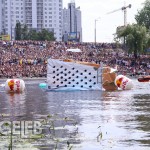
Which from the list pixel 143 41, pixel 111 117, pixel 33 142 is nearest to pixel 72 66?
pixel 111 117

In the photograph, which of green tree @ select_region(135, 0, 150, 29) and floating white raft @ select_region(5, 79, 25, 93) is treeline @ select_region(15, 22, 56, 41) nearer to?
green tree @ select_region(135, 0, 150, 29)

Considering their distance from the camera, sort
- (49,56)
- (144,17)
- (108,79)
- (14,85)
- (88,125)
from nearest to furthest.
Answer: (88,125), (14,85), (108,79), (49,56), (144,17)

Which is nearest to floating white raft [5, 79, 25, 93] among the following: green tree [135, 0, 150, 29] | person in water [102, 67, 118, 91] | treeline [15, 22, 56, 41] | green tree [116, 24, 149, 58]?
person in water [102, 67, 118, 91]

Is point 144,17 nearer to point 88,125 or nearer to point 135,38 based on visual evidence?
point 135,38

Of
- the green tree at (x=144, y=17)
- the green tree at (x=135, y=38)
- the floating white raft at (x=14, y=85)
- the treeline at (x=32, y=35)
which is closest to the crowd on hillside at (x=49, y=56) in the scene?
the green tree at (x=135, y=38)

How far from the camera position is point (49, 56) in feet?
261

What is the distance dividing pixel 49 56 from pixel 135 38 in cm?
1935

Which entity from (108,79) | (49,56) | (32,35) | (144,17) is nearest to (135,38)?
(49,56)

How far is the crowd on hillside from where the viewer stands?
2940 inches

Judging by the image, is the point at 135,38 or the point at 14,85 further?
the point at 135,38

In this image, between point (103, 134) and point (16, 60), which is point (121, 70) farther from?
point (103, 134)

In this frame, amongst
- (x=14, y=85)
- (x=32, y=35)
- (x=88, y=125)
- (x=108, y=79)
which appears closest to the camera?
(x=88, y=125)

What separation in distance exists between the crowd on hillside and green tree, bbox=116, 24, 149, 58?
6.52ft

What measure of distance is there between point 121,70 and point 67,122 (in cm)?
5845
